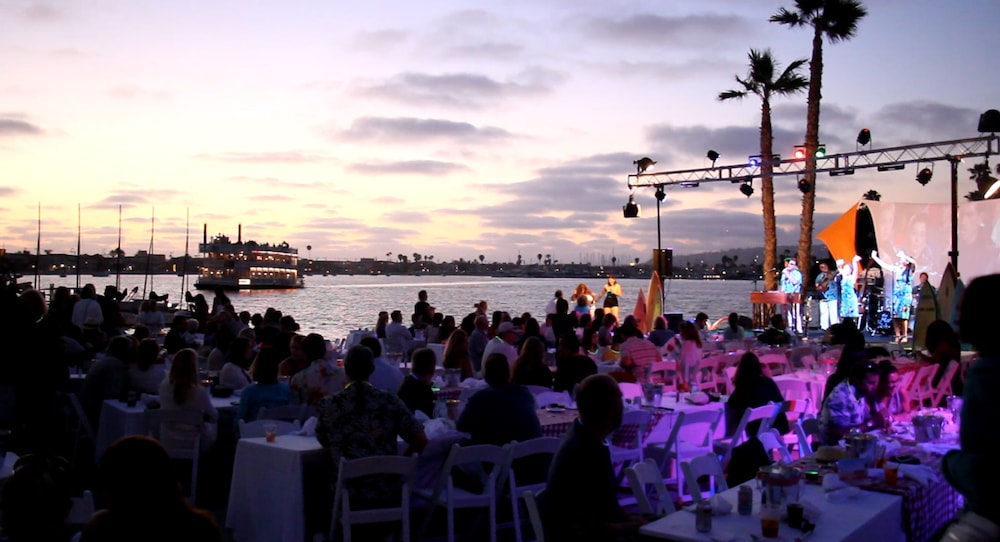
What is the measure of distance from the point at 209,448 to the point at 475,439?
2.25m

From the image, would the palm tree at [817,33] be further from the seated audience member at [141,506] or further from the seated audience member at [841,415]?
the seated audience member at [141,506]

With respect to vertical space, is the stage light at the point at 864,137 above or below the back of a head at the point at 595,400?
above

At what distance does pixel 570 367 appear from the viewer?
27.3 feet

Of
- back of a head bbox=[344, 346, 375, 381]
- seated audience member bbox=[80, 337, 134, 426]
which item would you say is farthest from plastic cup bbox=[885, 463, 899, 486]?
seated audience member bbox=[80, 337, 134, 426]

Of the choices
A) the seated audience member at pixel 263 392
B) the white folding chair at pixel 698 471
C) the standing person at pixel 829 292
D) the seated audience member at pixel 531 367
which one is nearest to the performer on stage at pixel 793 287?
the standing person at pixel 829 292

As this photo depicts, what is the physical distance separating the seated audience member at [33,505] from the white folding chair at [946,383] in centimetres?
814

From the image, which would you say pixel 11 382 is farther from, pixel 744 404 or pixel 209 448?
pixel 744 404

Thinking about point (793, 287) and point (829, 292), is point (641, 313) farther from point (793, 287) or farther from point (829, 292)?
→ point (829, 292)

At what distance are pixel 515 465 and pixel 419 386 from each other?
1.22 metres

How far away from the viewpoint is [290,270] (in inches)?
5197

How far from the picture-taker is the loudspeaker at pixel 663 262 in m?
20.0

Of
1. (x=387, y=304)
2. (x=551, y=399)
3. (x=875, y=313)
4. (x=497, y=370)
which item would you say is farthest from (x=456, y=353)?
(x=387, y=304)

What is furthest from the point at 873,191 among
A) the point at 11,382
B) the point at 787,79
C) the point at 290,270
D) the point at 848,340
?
the point at 290,270

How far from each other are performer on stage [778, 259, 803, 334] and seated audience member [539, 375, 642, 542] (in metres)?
17.5
